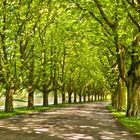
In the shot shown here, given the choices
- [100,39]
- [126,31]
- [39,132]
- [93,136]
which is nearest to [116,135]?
[93,136]

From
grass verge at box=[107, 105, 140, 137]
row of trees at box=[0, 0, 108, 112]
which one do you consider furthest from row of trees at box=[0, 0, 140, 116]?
grass verge at box=[107, 105, 140, 137]

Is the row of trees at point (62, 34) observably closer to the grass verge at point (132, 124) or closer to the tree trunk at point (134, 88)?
the tree trunk at point (134, 88)

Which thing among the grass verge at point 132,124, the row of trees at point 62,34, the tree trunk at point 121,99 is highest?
the row of trees at point 62,34

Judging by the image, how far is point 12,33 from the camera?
30.9 meters

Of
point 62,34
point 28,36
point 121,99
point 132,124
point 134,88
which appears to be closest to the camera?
point 132,124

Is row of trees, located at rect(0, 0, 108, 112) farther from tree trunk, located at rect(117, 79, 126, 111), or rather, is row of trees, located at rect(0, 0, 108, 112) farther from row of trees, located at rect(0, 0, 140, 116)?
tree trunk, located at rect(117, 79, 126, 111)

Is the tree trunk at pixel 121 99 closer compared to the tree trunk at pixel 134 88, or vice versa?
the tree trunk at pixel 134 88

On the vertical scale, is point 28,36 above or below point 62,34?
below

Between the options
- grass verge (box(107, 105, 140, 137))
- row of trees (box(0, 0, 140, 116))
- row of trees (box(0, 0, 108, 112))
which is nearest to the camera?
grass verge (box(107, 105, 140, 137))

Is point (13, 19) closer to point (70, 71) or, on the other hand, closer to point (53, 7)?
point (53, 7)

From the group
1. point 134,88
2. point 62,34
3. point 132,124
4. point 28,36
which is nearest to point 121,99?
point 134,88

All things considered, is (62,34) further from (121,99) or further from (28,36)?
(121,99)

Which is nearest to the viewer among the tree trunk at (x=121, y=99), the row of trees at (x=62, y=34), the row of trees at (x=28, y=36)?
the row of trees at (x=62, y=34)

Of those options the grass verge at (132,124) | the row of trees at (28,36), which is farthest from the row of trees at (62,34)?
the grass verge at (132,124)
